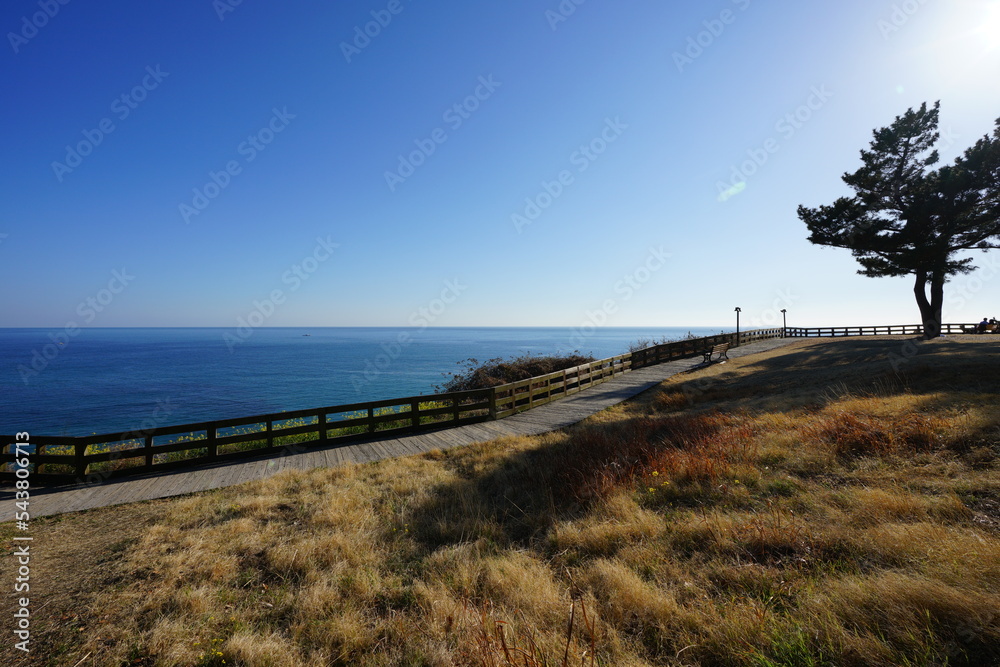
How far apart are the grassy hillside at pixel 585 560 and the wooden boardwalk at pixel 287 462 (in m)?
0.78

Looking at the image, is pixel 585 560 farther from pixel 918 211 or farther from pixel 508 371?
pixel 918 211

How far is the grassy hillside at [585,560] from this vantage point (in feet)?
10.5

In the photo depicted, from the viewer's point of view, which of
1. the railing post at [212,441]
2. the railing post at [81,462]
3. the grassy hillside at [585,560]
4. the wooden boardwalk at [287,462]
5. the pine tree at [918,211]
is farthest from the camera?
the pine tree at [918,211]

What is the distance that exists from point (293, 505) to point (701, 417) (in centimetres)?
1008

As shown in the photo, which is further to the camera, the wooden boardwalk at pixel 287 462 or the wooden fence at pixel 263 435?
the wooden fence at pixel 263 435

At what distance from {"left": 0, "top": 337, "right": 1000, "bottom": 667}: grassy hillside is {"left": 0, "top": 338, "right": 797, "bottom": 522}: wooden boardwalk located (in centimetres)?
78

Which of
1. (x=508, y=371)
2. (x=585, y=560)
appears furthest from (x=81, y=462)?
(x=508, y=371)


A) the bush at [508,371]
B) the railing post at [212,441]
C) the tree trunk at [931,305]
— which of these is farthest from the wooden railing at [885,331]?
the railing post at [212,441]

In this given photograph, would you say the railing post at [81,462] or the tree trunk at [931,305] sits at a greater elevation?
the tree trunk at [931,305]

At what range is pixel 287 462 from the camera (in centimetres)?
1041

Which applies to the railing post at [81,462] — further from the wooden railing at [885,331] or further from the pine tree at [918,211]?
the wooden railing at [885,331]

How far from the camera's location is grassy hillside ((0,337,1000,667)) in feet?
10.5

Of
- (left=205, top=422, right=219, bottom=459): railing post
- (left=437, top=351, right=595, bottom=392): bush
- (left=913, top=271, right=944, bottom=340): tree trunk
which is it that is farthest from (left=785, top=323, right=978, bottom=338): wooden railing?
(left=205, top=422, right=219, bottom=459): railing post

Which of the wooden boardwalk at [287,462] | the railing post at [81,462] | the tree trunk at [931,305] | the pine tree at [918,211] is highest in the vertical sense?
the pine tree at [918,211]
